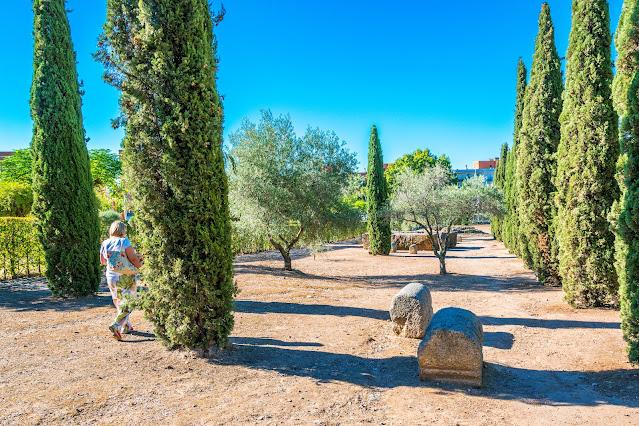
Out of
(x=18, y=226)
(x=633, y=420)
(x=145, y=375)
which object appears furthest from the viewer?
(x=18, y=226)

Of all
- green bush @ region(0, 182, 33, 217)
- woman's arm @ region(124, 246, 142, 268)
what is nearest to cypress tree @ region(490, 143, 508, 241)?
woman's arm @ region(124, 246, 142, 268)

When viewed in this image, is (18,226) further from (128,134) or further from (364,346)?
(364,346)

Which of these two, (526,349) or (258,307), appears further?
(258,307)

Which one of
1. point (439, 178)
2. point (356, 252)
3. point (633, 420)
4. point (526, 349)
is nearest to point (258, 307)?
point (526, 349)

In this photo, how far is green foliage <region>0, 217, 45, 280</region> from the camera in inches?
441

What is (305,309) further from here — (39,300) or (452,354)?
(39,300)

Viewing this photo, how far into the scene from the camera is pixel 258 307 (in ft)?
28.4

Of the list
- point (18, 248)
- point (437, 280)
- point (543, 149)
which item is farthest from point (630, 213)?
point (18, 248)

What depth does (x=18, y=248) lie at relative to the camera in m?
11.5

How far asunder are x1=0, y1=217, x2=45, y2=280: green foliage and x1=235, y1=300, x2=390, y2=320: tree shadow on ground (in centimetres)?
692

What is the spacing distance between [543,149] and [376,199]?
397 inches

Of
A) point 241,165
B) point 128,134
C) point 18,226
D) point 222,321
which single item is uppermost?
point 241,165

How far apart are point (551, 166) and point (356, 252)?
12.1 metres

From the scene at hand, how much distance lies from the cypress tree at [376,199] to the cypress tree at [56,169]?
43.7ft
